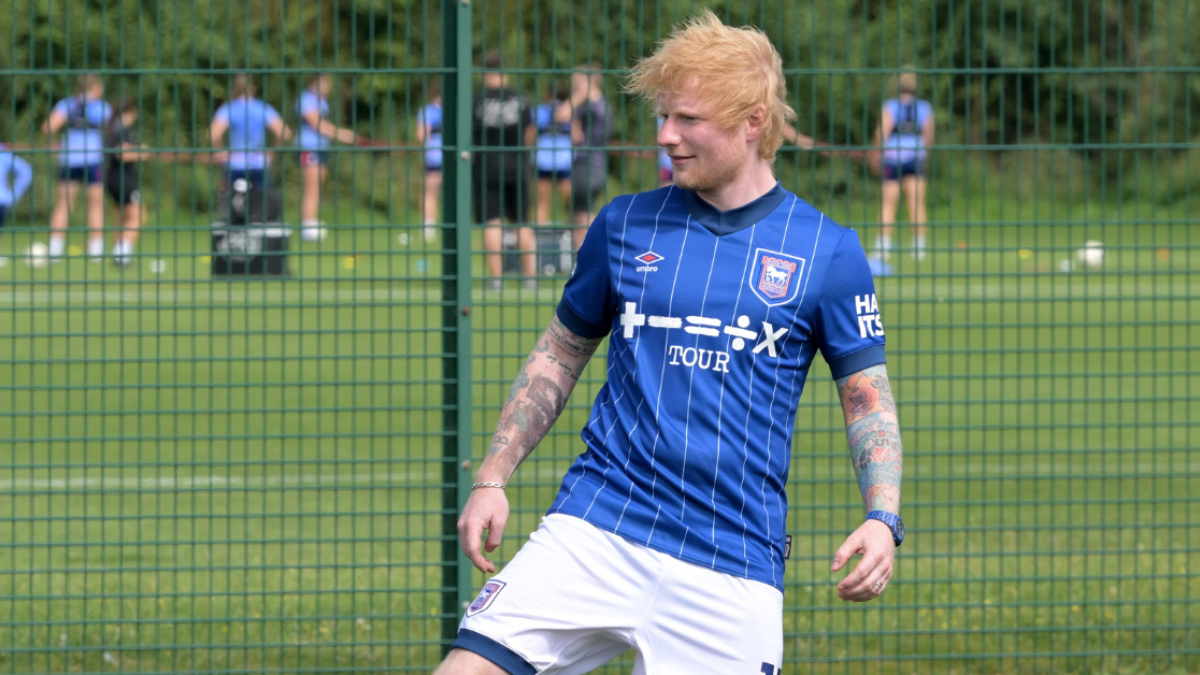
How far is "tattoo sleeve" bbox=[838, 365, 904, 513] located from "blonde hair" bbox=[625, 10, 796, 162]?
0.56m

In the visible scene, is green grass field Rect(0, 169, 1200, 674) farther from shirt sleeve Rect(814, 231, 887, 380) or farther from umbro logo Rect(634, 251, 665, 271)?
shirt sleeve Rect(814, 231, 887, 380)

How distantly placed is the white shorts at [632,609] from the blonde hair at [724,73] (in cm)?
95

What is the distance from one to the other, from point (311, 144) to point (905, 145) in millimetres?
2300

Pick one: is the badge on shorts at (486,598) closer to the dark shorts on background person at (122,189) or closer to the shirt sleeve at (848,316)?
the shirt sleeve at (848,316)

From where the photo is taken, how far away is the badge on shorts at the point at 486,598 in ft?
11.1

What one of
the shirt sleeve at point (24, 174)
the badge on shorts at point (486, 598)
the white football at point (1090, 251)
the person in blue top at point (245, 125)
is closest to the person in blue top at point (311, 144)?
the person in blue top at point (245, 125)

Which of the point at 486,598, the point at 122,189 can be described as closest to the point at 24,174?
the point at 122,189

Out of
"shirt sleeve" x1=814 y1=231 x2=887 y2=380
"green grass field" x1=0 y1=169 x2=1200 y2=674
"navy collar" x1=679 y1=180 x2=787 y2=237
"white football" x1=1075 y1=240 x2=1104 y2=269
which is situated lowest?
"green grass field" x1=0 y1=169 x2=1200 y2=674

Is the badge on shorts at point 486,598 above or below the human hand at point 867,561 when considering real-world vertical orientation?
below

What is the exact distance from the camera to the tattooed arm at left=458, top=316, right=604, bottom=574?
3.61 m

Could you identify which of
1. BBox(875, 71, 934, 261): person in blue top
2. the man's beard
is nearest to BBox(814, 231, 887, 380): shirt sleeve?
the man's beard

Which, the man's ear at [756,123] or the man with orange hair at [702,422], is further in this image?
the man's ear at [756,123]

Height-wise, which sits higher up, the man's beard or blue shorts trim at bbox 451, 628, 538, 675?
the man's beard

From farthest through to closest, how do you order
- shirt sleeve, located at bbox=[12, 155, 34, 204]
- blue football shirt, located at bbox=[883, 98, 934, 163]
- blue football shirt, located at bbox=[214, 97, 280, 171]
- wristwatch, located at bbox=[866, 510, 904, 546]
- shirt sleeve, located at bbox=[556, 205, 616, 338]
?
blue football shirt, located at bbox=[883, 98, 934, 163]
shirt sleeve, located at bbox=[12, 155, 34, 204]
blue football shirt, located at bbox=[214, 97, 280, 171]
shirt sleeve, located at bbox=[556, 205, 616, 338]
wristwatch, located at bbox=[866, 510, 904, 546]
